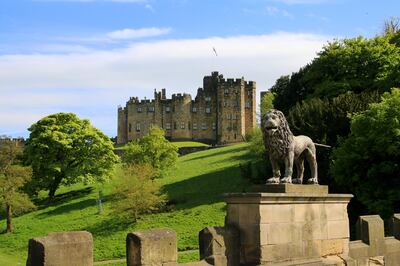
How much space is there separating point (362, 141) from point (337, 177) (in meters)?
2.46

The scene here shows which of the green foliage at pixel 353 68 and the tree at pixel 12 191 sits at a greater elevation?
the green foliage at pixel 353 68

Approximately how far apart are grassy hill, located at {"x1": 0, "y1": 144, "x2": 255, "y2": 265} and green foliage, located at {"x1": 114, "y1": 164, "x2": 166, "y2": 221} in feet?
2.92

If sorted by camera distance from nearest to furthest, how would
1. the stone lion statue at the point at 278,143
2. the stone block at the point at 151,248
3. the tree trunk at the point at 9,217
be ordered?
the stone block at the point at 151,248, the stone lion statue at the point at 278,143, the tree trunk at the point at 9,217

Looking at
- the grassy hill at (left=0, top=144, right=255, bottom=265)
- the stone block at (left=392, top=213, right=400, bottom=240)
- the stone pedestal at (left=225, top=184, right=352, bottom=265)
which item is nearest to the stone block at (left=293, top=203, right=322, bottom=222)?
the stone pedestal at (left=225, top=184, right=352, bottom=265)

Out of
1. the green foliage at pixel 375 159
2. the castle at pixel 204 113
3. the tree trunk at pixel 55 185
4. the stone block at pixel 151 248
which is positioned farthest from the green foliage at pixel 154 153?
the castle at pixel 204 113

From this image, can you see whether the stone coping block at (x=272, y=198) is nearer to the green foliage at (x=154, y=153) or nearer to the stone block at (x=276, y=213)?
the stone block at (x=276, y=213)

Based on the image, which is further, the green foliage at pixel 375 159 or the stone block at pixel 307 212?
the green foliage at pixel 375 159

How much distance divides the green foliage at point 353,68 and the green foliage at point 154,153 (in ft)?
55.1

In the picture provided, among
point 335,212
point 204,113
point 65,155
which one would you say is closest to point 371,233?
point 335,212

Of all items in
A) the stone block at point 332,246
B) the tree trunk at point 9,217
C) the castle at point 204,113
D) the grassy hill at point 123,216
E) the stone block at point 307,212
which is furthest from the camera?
the castle at point 204,113

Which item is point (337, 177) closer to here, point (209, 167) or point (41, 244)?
point (41, 244)

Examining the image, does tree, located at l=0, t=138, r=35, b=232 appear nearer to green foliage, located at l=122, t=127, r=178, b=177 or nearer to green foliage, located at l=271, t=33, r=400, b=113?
green foliage, located at l=122, t=127, r=178, b=177

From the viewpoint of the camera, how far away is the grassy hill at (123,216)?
125 ft

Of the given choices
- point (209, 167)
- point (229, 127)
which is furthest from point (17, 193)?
point (229, 127)
